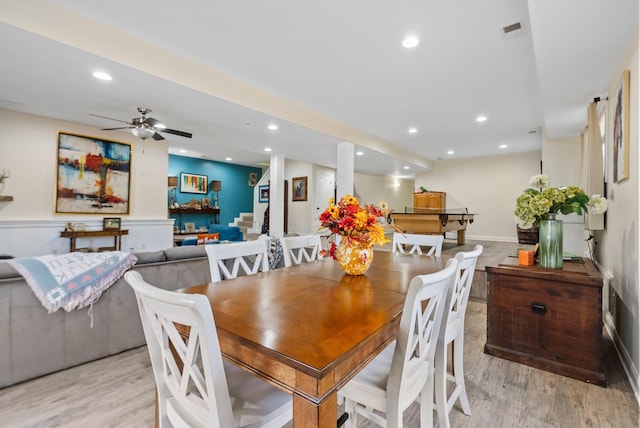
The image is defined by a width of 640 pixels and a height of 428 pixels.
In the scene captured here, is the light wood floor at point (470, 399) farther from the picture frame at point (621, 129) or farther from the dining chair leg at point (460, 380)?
the picture frame at point (621, 129)

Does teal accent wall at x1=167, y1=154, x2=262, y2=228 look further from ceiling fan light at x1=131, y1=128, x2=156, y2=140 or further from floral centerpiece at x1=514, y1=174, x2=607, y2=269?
floral centerpiece at x1=514, y1=174, x2=607, y2=269

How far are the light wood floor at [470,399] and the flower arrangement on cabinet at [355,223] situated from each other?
1.01m

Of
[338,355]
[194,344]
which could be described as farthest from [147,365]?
[338,355]

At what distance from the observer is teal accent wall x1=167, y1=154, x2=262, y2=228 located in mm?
8664

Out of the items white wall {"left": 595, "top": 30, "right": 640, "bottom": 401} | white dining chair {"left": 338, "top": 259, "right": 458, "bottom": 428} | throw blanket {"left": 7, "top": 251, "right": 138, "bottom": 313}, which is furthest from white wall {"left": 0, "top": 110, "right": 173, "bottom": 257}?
white wall {"left": 595, "top": 30, "right": 640, "bottom": 401}

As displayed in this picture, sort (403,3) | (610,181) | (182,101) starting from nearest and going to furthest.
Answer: (403,3), (610,181), (182,101)

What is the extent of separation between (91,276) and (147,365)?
2.45ft

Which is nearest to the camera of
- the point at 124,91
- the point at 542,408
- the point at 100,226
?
the point at 542,408

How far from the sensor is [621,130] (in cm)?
224

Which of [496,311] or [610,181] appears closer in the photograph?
[496,311]

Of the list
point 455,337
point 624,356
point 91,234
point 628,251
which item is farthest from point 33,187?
point 624,356

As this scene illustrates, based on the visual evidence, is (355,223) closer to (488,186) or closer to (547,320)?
(547,320)

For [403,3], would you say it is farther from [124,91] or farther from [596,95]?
[124,91]

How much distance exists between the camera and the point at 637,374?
5.80 feet
